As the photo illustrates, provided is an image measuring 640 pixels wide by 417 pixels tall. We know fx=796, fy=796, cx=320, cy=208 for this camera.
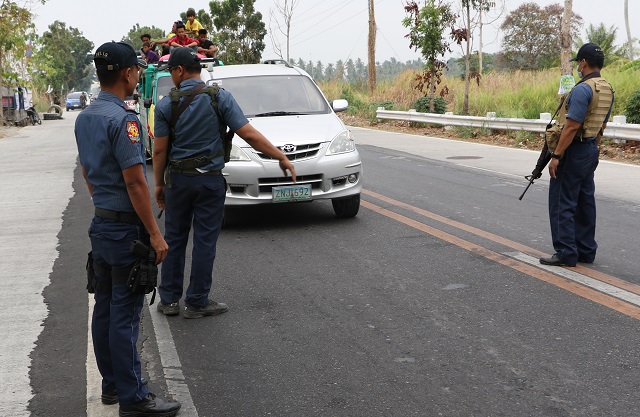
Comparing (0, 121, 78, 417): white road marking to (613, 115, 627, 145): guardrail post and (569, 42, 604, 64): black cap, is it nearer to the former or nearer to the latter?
(569, 42, 604, 64): black cap

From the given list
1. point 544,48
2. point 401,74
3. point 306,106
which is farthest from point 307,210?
point 544,48

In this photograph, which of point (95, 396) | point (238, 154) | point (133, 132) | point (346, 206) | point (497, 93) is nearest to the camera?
point (133, 132)

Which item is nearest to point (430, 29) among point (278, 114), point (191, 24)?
point (191, 24)

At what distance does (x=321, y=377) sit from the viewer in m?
4.50

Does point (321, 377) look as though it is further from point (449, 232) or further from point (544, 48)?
point (544, 48)

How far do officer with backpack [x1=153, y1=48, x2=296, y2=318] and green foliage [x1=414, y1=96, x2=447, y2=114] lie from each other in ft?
75.7

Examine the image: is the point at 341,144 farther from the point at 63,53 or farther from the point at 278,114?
the point at 63,53

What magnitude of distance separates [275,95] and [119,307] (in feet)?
20.4

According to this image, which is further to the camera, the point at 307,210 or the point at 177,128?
the point at 307,210

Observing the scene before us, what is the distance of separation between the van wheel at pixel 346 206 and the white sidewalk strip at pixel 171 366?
12.1 ft

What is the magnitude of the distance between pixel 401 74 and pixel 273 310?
101 feet

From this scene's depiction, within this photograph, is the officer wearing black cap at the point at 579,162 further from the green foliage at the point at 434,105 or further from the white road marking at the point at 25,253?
the green foliage at the point at 434,105

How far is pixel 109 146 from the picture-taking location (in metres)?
3.78

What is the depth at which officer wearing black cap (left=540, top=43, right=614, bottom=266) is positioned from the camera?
6559 mm
